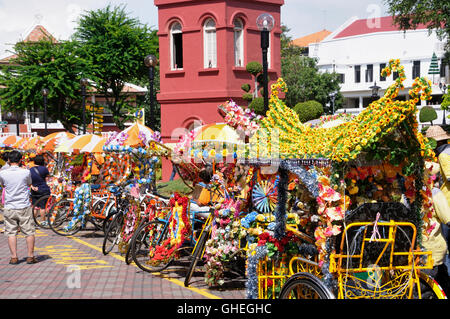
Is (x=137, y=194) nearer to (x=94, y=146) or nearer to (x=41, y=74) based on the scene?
(x=94, y=146)

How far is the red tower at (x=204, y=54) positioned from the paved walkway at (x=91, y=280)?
13.1 meters

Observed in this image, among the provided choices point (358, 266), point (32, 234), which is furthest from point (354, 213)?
point (32, 234)

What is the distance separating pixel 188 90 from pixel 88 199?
39.2ft

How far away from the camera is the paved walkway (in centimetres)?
760

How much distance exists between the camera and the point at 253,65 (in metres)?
21.1

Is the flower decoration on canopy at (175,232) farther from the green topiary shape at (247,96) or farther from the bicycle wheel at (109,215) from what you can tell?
the green topiary shape at (247,96)

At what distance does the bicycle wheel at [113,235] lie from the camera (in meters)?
10.4

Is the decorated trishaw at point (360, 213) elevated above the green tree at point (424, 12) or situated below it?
below

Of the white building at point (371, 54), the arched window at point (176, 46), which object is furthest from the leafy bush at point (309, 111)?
the white building at point (371, 54)

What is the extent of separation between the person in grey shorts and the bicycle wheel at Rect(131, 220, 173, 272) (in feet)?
6.96

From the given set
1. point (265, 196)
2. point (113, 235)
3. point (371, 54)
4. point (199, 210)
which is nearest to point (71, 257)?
point (113, 235)

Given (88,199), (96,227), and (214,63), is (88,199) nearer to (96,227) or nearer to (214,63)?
(96,227)

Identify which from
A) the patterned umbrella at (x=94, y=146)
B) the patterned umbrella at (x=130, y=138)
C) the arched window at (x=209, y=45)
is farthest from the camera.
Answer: the arched window at (x=209, y=45)

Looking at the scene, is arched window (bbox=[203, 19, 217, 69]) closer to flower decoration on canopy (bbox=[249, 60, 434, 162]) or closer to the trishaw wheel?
the trishaw wheel
